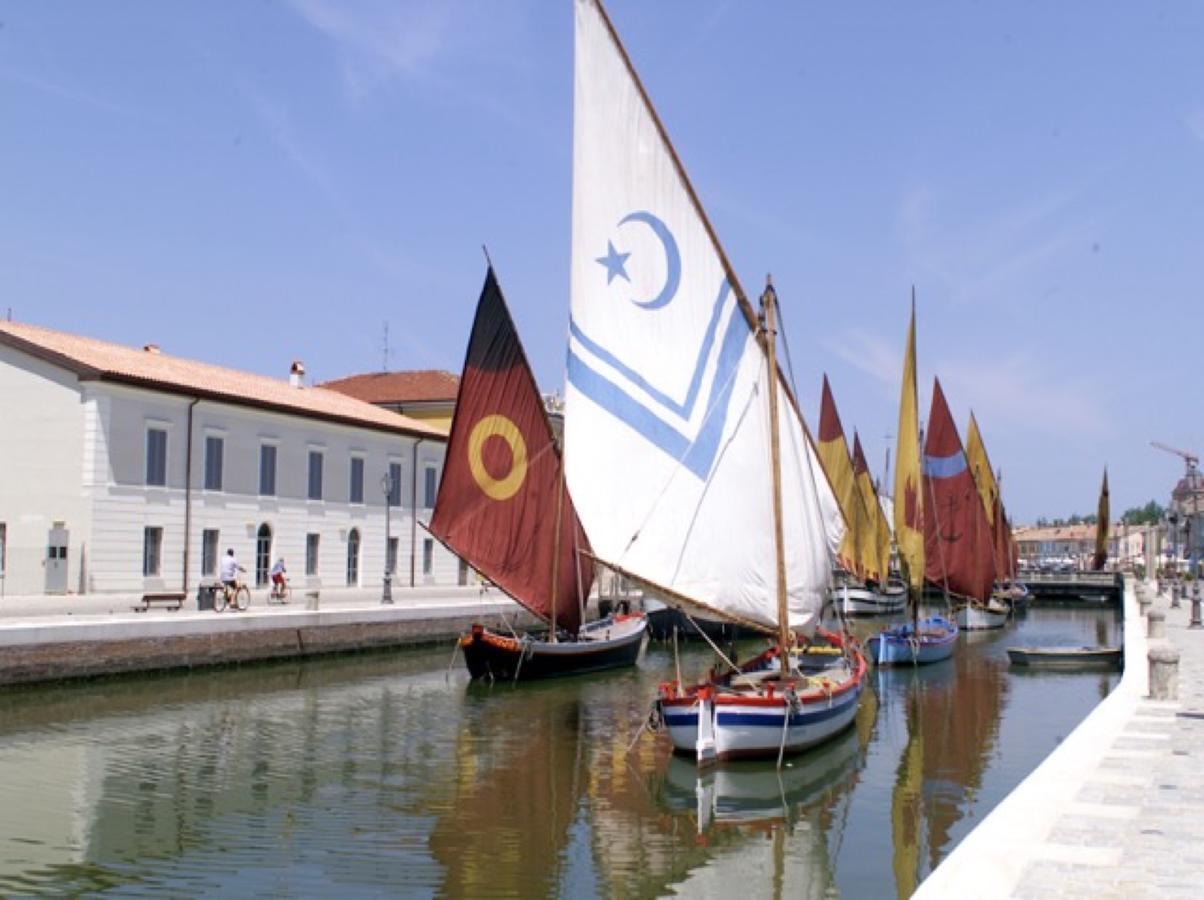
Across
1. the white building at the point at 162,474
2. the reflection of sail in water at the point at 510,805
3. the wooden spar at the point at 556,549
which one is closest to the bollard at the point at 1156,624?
the wooden spar at the point at 556,549

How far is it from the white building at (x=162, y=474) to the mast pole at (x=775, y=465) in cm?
2299

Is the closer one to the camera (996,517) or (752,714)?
(752,714)

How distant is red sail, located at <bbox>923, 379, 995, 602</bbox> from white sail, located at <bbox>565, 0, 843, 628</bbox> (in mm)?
27306

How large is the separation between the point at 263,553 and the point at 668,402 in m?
28.7

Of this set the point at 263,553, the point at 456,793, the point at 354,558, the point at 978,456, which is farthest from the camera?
the point at 978,456

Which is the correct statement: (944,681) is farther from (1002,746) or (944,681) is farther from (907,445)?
(1002,746)

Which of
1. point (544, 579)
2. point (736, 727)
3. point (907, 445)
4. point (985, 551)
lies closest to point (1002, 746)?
point (736, 727)

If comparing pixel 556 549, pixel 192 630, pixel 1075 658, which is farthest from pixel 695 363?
pixel 1075 658

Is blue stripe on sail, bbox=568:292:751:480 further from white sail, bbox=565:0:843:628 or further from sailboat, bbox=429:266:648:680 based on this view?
sailboat, bbox=429:266:648:680

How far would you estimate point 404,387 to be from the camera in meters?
69.1

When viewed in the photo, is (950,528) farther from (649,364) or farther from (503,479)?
(649,364)

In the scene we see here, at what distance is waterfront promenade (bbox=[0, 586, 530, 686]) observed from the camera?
82.7 ft

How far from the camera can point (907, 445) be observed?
3741 centimetres

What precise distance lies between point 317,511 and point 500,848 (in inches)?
1342
